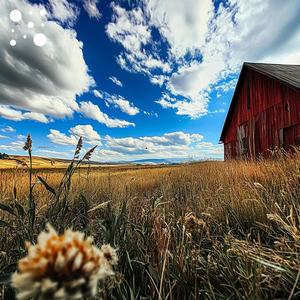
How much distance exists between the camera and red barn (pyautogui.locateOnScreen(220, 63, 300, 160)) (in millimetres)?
11422

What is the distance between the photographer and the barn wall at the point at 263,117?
1153 centimetres

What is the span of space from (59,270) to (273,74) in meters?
14.1

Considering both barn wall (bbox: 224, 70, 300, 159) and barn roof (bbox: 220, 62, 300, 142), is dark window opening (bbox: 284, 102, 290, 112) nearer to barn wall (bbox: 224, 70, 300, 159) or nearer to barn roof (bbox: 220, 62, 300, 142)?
barn wall (bbox: 224, 70, 300, 159)

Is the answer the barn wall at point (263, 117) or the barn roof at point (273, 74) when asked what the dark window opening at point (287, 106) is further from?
the barn roof at point (273, 74)

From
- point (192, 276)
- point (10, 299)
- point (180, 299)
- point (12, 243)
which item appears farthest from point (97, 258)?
point (12, 243)

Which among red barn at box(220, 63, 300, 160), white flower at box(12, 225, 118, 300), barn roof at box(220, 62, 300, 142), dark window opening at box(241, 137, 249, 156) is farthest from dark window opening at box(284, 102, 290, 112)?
white flower at box(12, 225, 118, 300)

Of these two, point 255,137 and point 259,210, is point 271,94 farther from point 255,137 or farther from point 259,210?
point 259,210

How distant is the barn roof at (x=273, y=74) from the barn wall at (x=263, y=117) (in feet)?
1.38

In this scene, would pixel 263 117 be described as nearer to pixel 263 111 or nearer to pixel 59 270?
pixel 263 111

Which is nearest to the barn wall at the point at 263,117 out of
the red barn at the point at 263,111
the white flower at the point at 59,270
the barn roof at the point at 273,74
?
the red barn at the point at 263,111

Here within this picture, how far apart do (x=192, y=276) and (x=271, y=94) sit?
536 inches

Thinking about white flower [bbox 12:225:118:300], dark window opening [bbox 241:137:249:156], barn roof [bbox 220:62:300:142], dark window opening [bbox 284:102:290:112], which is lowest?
white flower [bbox 12:225:118:300]

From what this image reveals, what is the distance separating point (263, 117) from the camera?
46.1 feet

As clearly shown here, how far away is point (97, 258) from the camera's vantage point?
0.48m
